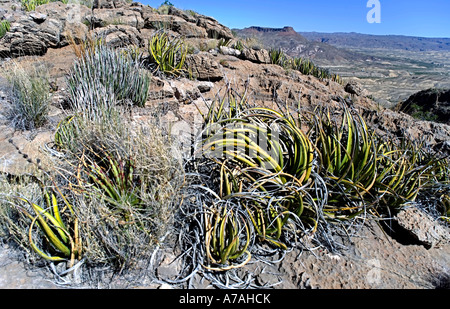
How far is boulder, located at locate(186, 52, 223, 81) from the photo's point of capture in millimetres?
5195

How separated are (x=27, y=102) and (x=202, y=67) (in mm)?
2887

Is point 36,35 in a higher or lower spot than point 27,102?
higher

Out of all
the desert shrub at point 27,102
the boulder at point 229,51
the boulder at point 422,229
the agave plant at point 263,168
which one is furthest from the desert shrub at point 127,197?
the boulder at point 229,51

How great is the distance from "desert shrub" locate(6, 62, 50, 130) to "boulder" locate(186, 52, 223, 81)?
2.46 m

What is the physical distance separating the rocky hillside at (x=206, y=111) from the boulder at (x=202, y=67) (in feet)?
0.06

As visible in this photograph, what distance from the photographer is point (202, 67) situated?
17.1 ft

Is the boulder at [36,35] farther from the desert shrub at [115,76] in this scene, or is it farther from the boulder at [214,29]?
the boulder at [214,29]

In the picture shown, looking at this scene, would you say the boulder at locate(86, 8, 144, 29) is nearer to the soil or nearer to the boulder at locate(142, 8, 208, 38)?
the boulder at locate(142, 8, 208, 38)

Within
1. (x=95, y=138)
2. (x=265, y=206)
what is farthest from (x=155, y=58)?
(x=265, y=206)

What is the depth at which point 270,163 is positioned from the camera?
95.3 inches

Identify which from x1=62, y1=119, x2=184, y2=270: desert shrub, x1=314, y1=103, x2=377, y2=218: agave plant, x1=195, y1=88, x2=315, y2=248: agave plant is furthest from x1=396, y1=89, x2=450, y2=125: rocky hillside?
x1=62, y1=119, x2=184, y2=270: desert shrub

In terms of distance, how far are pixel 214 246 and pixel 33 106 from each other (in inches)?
118

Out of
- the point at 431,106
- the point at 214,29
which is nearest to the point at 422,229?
the point at 214,29

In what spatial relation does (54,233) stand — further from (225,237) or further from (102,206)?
(225,237)
